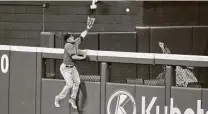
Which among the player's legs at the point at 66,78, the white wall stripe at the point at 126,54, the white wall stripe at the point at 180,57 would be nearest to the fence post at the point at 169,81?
the white wall stripe at the point at 180,57

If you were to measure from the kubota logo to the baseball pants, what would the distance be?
0.51m

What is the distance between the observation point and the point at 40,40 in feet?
22.1

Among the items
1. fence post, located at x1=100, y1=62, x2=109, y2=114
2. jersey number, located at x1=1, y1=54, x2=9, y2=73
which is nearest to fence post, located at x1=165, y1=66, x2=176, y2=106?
fence post, located at x1=100, y1=62, x2=109, y2=114

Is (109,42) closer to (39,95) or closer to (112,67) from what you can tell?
(112,67)

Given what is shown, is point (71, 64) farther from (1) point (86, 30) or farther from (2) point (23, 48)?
(2) point (23, 48)

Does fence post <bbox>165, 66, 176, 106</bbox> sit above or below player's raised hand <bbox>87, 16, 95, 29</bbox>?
below

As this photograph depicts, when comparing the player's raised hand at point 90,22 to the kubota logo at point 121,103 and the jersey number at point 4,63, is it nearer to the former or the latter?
the kubota logo at point 121,103

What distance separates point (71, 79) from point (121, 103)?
2.52ft

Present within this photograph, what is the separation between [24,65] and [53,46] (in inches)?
20.2

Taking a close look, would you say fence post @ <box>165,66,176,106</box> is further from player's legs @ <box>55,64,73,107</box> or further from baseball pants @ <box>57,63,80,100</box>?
player's legs @ <box>55,64,73,107</box>

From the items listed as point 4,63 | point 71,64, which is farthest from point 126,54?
point 4,63

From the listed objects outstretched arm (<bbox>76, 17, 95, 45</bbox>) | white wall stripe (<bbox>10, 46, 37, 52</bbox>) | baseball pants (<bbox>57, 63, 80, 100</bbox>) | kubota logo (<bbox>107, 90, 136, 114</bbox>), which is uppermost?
outstretched arm (<bbox>76, 17, 95, 45</bbox>)

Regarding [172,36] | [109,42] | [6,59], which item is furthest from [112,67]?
[6,59]

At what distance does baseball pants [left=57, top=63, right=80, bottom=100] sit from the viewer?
6312mm
